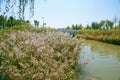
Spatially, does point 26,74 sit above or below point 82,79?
above

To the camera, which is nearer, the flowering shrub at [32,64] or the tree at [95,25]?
the flowering shrub at [32,64]

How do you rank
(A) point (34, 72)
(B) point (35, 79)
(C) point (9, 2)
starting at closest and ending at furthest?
(B) point (35, 79) → (A) point (34, 72) → (C) point (9, 2)

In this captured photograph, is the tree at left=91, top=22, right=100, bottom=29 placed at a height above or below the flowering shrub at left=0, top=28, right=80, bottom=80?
above

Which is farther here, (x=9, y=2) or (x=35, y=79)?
→ (x=9, y=2)

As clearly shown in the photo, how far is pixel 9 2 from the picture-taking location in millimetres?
6273

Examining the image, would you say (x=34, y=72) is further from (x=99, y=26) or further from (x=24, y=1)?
(x=99, y=26)

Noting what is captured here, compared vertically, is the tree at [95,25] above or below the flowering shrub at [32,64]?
above

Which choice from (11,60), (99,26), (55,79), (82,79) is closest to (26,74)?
(55,79)

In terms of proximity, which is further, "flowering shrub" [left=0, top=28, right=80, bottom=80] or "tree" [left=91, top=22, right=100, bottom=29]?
"tree" [left=91, top=22, right=100, bottom=29]

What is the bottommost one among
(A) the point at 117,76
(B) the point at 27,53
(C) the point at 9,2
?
(A) the point at 117,76

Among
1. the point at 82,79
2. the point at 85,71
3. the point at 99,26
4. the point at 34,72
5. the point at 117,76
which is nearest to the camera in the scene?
the point at 34,72

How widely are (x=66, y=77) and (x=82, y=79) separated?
70.6 inches

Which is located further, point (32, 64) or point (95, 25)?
point (95, 25)

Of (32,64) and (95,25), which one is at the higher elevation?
(95,25)
